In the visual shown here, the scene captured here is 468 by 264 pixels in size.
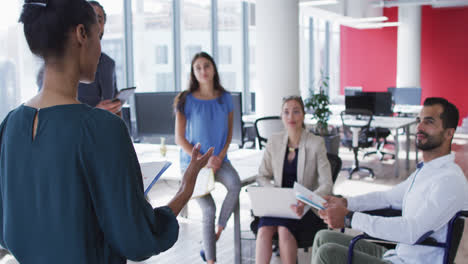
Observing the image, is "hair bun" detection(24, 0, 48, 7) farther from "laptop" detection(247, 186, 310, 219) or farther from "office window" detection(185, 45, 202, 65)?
"office window" detection(185, 45, 202, 65)

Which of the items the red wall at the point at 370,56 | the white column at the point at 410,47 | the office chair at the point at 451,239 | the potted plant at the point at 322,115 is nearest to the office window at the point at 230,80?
the potted plant at the point at 322,115

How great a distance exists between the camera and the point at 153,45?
7.34m

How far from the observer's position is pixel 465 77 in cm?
1229

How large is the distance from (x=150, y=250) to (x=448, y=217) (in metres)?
1.55

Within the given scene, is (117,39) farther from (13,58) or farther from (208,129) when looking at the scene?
(208,129)

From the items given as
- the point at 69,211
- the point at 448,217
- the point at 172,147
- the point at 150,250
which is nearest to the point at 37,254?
the point at 69,211

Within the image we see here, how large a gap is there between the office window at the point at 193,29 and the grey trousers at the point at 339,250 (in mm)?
5513

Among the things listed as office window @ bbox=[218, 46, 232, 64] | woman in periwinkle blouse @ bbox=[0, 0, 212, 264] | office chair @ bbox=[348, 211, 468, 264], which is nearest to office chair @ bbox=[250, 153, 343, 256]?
office chair @ bbox=[348, 211, 468, 264]

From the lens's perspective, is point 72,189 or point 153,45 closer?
point 72,189

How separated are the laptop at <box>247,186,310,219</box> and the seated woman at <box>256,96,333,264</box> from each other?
0.07 m

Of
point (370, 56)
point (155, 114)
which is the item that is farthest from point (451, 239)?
point (370, 56)

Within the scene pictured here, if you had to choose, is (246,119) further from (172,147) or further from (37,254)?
(37,254)

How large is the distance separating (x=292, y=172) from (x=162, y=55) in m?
4.96

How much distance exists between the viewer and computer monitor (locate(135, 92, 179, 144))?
4156 mm
